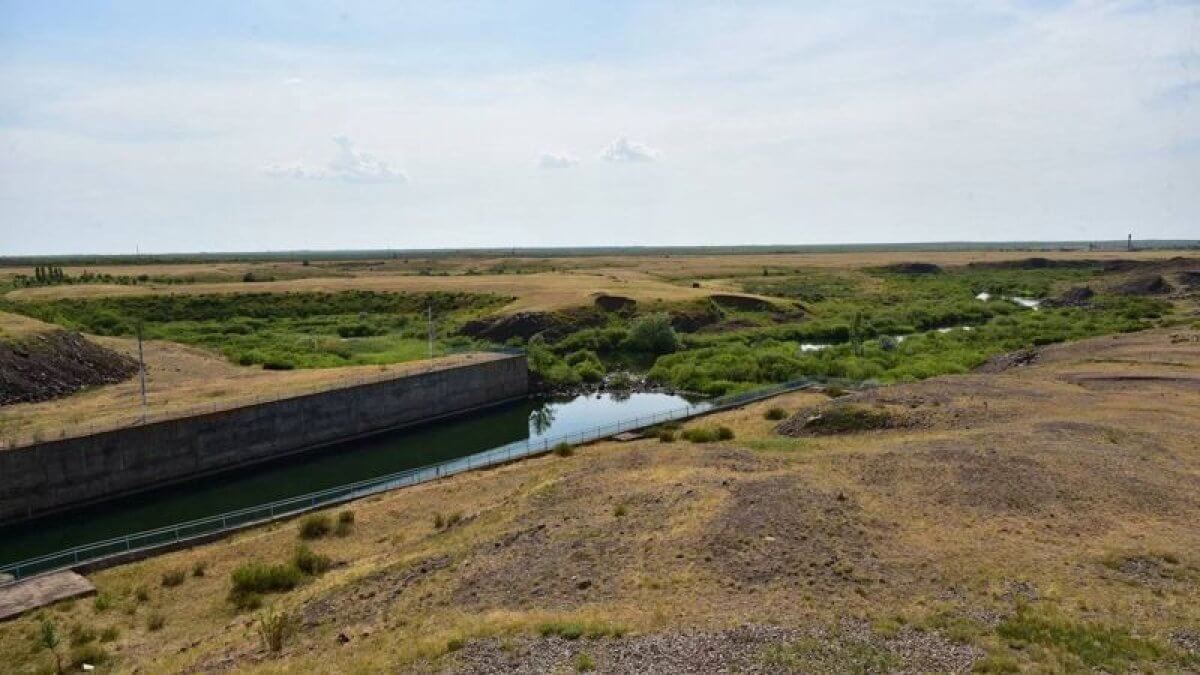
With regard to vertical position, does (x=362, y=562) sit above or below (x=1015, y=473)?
below

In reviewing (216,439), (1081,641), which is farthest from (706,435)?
(216,439)

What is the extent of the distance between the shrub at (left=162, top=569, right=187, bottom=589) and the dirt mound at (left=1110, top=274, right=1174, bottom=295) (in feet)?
402

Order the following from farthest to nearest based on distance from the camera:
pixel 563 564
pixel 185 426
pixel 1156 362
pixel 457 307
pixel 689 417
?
A: pixel 457 307 < pixel 1156 362 < pixel 689 417 < pixel 185 426 < pixel 563 564

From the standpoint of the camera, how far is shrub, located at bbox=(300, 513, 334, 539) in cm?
3017

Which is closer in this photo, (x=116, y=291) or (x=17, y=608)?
(x=17, y=608)

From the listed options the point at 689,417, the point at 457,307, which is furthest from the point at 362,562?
the point at 457,307

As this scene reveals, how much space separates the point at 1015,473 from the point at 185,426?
122ft

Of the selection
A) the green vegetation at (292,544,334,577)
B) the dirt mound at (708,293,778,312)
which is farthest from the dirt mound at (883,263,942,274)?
the green vegetation at (292,544,334,577)

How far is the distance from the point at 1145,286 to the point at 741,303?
201ft

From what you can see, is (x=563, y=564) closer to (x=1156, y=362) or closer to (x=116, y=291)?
(x=1156, y=362)

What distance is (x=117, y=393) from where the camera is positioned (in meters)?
50.5

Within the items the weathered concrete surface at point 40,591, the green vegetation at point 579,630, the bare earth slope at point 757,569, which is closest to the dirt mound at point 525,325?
the bare earth slope at point 757,569

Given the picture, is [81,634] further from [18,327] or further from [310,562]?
[18,327]

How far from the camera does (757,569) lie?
21.1m
